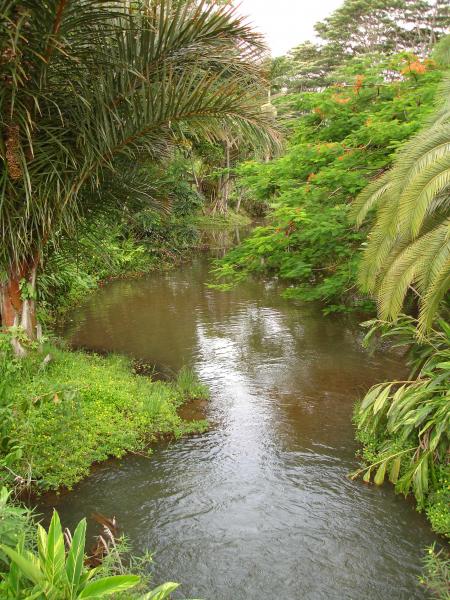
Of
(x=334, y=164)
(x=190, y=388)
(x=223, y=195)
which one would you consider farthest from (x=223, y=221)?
(x=190, y=388)

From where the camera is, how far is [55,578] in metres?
2.45

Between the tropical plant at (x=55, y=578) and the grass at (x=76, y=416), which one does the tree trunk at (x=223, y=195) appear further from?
the tropical plant at (x=55, y=578)

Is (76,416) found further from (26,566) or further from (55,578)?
(26,566)

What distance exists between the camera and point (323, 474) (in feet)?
18.0

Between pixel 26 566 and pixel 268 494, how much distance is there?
322 centimetres

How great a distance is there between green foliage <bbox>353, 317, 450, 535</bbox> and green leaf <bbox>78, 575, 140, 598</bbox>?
3.18 m

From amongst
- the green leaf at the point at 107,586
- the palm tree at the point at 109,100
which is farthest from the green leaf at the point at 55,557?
the palm tree at the point at 109,100

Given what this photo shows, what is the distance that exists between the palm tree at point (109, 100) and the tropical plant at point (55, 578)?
136 inches

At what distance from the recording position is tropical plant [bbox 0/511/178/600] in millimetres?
2357

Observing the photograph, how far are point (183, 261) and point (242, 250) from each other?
9.97 m

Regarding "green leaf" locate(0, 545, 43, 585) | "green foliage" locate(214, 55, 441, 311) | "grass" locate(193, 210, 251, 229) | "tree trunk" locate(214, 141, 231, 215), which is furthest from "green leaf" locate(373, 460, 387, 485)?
"tree trunk" locate(214, 141, 231, 215)

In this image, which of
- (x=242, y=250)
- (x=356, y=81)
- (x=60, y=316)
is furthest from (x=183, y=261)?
(x=356, y=81)

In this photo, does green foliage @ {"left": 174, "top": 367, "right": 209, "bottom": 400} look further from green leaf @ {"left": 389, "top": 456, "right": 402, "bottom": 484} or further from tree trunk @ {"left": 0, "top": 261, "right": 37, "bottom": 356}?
green leaf @ {"left": 389, "top": 456, "right": 402, "bottom": 484}

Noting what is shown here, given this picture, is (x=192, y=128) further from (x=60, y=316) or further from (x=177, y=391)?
(x=60, y=316)
